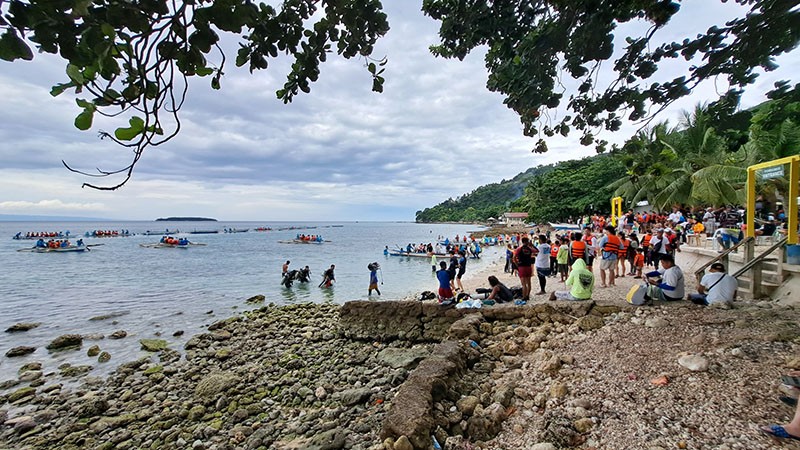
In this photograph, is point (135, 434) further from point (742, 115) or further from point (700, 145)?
point (700, 145)

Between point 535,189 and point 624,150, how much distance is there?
53.8 metres

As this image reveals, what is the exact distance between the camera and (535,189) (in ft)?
178

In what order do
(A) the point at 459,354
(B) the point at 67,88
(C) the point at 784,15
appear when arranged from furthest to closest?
(A) the point at 459,354
(C) the point at 784,15
(B) the point at 67,88

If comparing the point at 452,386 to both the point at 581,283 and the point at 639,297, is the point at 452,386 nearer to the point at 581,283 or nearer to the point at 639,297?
the point at 581,283

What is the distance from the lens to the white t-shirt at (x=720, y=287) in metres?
5.92

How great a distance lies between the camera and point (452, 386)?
4176 mm

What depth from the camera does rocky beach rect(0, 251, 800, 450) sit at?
301 cm

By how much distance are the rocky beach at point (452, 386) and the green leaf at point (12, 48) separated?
3.35 meters


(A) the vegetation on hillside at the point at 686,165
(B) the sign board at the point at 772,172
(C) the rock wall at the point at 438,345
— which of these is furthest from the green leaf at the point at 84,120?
(B) the sign board at the point at 772,172

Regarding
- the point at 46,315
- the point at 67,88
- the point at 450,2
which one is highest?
the point at 450,2

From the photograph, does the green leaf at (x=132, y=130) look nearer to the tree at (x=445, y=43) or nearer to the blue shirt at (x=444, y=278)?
the tree at (x=445, y=43)

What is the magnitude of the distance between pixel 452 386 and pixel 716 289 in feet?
17.3

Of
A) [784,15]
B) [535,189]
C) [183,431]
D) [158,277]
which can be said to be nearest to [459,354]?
[183,431]

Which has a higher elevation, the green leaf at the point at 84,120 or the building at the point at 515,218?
the building at the point at 515,218
